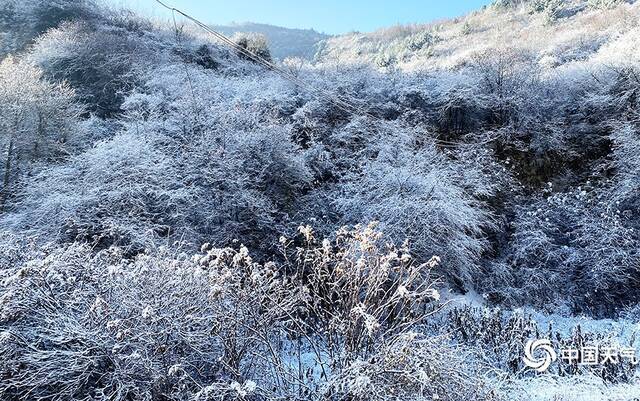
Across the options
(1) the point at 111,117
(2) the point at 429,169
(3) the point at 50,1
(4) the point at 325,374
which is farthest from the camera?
(3) the point at 50,1

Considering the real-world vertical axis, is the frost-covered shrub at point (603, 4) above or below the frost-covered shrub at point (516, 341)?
above

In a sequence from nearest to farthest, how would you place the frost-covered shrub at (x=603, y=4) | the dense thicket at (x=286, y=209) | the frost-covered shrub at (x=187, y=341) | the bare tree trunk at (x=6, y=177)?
the frost-covered shrub at (x=187, y=341)
the dense thicket at (x=286, y=209)
the bare tree trunk at (x=6, y=177)
the frost-covered shrub at (x=603, y=4)

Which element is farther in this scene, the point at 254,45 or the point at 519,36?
the point at 519,36

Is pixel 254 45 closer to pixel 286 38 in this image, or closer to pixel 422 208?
pixel 422 208

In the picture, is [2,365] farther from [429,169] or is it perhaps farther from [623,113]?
[623,113]

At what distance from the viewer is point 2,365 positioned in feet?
9.59

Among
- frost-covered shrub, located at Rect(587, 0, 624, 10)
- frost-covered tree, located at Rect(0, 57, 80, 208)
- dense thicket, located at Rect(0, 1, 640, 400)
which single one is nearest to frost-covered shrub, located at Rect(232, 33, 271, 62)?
dense thicket, located at Rect(0, 1, 640, 400)

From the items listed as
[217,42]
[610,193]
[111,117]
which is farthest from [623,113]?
[217,42]

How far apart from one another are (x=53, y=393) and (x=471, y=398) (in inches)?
120

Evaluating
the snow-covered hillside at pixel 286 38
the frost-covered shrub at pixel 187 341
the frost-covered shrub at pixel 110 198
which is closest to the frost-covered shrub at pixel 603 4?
the snow-covered hillside at pixel 286 38

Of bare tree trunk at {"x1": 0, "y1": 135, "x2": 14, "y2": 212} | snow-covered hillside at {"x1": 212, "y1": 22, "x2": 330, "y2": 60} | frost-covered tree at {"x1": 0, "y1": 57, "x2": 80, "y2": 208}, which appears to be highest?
snow-covered hillside at {"x1": 212, "y1": 22, "x2": 330, "y2": 60}

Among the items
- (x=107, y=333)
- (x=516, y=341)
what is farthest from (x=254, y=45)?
(x=107, y=333)

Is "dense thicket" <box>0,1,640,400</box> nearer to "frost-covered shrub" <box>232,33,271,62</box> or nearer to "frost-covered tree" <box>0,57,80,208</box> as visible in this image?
"frost-covered tree" <box>0,57,80,208</box>

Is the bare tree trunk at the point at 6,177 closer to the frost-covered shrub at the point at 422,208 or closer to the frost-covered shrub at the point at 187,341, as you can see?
the frost-covered shrub at the point at 187,341
